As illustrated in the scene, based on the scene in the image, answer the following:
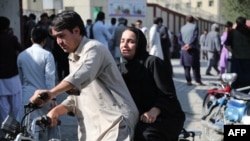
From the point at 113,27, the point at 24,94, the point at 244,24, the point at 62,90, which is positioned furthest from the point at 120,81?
the point at 113,27

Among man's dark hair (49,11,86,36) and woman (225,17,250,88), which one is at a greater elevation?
man's dark hair (49,11,86,36)

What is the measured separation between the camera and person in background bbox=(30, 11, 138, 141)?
2.81m

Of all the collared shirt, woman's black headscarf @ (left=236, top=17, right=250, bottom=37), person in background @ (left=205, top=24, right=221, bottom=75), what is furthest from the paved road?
the collared shirt

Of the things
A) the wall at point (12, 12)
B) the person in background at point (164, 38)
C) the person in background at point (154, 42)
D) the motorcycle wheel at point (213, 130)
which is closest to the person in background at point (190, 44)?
the person in background at point (154, 42)

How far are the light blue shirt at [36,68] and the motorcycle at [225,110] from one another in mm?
2266

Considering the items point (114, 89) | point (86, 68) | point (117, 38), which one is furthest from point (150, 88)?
point (117, 38)

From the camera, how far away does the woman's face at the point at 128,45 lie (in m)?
3.22

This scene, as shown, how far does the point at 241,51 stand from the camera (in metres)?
9.37

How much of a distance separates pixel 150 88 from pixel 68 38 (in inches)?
26.8

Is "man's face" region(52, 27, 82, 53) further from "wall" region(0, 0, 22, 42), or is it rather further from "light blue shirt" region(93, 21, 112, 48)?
"light blue shirt" region(93, 21, 112, 48)

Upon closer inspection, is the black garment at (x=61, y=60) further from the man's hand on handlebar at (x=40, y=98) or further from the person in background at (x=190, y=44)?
the man's hand on handlebar at (x=40, y=98)

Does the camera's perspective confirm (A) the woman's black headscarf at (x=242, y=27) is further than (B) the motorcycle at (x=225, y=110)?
Yes

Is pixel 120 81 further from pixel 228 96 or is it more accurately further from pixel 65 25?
pixel 228 96

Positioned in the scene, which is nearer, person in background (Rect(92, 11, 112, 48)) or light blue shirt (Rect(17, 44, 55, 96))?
light blue shirt (Rect(17, 44, 55, 96))
